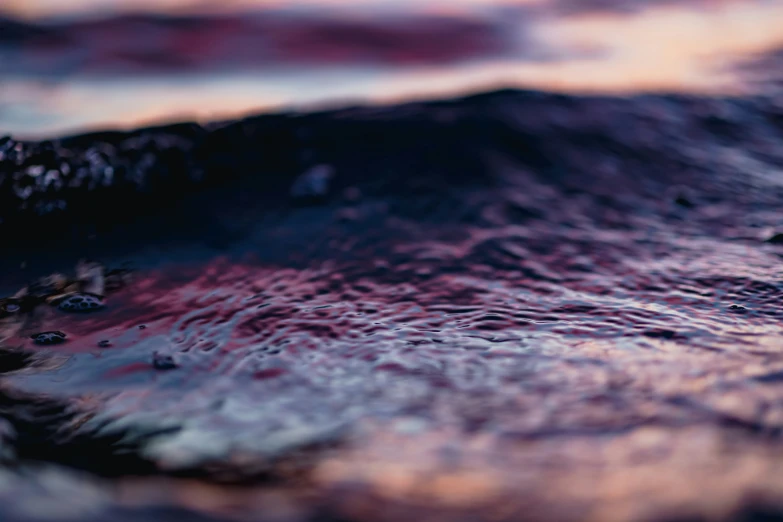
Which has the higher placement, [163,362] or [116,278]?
[116,278]

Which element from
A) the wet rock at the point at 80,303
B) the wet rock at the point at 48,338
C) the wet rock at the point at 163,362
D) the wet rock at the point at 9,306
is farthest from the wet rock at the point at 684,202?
the wet rock at the point at 9,306

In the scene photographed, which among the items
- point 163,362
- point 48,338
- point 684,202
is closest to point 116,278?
point 48,338

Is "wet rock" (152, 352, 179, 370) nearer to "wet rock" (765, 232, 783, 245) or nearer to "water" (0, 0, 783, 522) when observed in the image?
"water" (0, 0, 783, 522)

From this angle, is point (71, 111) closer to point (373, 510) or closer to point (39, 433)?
point (39, 433)

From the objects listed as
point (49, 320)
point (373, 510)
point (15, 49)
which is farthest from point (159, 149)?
point (373, 510)

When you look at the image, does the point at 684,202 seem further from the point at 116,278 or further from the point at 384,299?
the point at 116,278

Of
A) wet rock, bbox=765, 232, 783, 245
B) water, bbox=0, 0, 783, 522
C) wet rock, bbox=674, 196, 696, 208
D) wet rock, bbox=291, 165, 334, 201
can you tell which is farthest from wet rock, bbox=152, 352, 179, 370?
wet rock, bbox=674, 196, 696, 208
